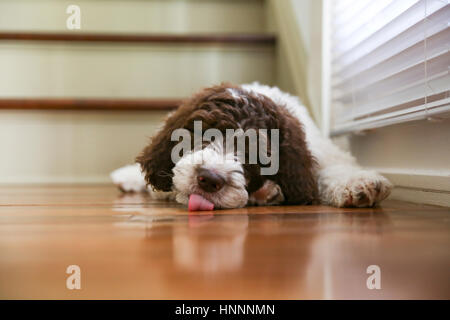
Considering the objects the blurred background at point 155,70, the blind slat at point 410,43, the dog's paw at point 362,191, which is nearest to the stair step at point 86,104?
the blurred background at point 155,70

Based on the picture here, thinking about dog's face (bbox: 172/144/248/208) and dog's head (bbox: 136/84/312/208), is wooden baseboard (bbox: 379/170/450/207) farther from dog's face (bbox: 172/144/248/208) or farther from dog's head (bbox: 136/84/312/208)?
dog's face (bbox: 172/144/248/208)

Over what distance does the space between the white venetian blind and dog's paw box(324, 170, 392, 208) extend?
0.24m

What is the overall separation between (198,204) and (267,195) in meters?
0.27

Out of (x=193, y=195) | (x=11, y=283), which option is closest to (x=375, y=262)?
(x=11, y=283)

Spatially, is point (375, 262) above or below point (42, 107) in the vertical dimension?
below

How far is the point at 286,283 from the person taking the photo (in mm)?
613

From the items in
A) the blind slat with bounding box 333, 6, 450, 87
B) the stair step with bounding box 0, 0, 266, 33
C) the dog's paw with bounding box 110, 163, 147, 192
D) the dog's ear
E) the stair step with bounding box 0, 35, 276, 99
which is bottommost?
the dog's paw with bounding box 110, 163, 147, 192

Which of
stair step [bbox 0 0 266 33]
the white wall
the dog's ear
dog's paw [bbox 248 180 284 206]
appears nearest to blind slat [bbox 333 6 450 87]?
dog's paw [bbox 248 180 284 206]

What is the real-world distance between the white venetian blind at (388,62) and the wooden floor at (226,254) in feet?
1.32

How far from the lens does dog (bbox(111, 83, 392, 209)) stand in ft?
4.45

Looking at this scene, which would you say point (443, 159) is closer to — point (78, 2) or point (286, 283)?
point (286, 283)

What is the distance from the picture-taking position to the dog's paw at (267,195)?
1.50 metres

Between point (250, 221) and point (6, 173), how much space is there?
6.56 ft

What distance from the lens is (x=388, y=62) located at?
5.56ft
